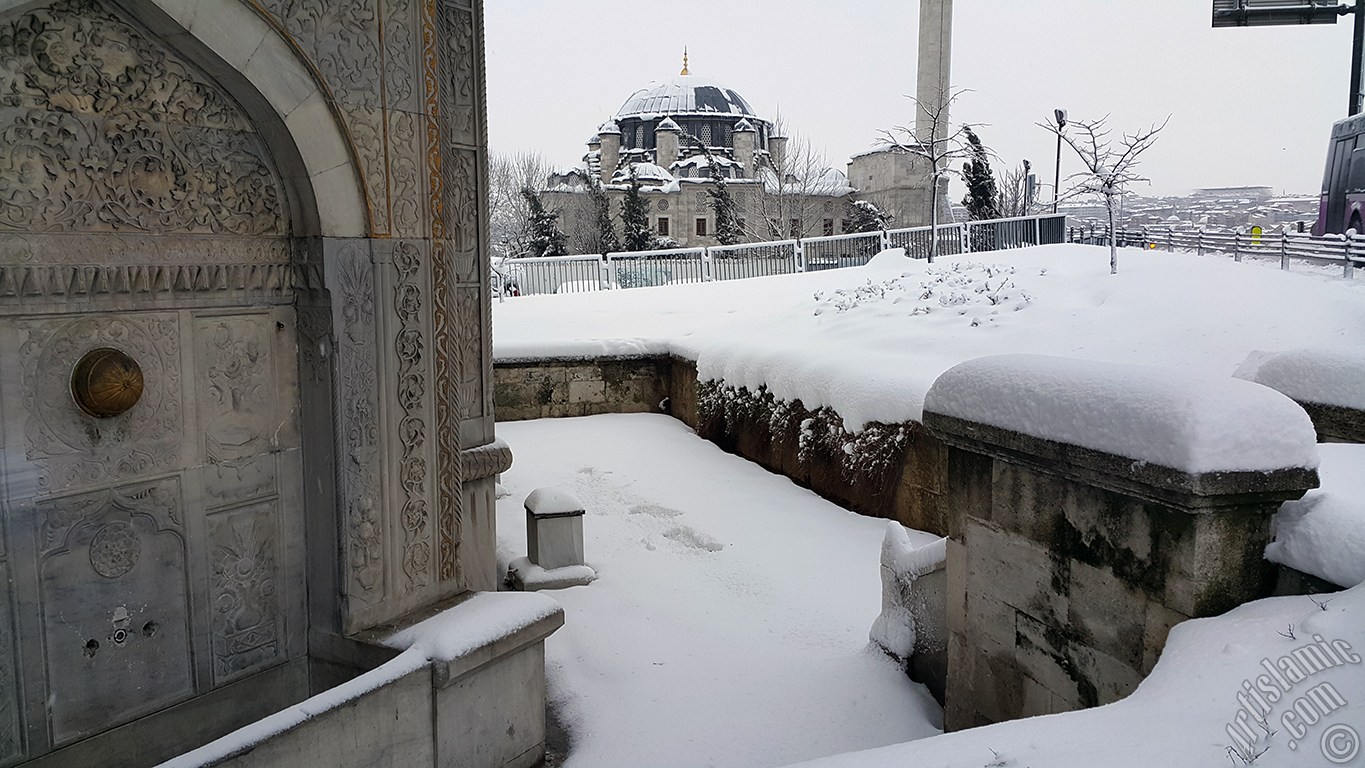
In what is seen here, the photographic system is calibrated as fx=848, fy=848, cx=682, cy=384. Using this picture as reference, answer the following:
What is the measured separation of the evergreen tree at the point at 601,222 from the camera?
41.6 m

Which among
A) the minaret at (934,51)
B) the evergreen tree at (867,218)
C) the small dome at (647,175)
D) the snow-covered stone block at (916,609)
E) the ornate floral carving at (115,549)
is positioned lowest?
the snow-covered stone block at (916,609)

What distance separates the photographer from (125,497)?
3.07m

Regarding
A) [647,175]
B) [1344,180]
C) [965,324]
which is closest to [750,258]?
→ [965,324]

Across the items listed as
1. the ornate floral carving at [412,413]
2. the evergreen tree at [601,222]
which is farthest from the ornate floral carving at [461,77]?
the evergreen tree at [601,222]

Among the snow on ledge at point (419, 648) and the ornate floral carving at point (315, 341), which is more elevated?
the ornate floral carving at point (315, 341)

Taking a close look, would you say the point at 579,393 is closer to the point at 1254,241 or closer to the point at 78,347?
the point at 78,347

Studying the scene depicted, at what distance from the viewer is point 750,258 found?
21.1 metres

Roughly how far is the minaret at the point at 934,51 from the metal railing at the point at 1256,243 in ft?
26.0

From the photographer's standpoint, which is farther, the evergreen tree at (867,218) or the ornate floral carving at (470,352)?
the evergreen tree at (867,218)

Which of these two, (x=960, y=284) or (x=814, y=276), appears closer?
(x=960, y=284)

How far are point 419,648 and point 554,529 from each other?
2.66m

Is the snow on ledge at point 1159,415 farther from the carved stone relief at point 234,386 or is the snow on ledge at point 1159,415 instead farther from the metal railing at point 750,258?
the metal railing at point 750,258

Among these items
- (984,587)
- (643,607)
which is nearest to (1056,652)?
(984,587)

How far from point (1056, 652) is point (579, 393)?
920cm
